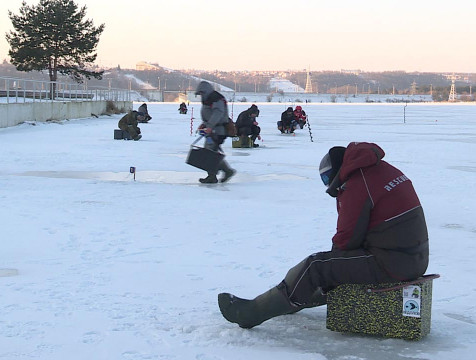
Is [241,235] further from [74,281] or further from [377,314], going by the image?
[377,314]

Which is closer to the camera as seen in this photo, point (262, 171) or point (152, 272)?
point (152, 272)

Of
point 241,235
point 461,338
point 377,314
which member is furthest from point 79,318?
point 241,235

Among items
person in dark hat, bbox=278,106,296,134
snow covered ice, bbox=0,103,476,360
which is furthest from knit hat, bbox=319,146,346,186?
person in dark hat, bbox=278,106,296,134

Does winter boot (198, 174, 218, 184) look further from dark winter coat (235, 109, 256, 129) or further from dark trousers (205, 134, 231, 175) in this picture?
dark winter coat (235, 109, 256, 129)

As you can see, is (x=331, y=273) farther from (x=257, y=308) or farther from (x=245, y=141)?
(x=245, y=141)

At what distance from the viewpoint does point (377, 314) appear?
428 cm

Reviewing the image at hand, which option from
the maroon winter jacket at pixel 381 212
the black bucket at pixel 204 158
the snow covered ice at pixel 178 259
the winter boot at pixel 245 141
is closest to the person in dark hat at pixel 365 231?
the maroon winter jacket at pixel 381 212

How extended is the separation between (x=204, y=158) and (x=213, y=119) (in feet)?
2.50

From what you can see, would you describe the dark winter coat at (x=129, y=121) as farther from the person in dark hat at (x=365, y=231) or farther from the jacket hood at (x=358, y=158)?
the jacket hood at (x=358, y=158)

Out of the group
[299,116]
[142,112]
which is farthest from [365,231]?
[299,116]

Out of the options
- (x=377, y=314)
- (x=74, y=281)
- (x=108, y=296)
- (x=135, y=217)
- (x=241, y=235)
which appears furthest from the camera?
(x=135, y=217)

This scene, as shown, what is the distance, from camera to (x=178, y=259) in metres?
6.43

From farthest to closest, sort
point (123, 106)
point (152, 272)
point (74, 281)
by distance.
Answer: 1. point (123, 106)
2. point (152, 272)
3. point (74, 281)

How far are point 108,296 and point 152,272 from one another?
813 mm
